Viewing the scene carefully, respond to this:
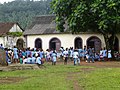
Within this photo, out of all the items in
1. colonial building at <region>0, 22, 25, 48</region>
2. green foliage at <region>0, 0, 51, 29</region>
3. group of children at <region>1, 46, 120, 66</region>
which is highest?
green foliage at <region>0, 0, 51, 29</region>

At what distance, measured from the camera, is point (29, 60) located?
73.6ft

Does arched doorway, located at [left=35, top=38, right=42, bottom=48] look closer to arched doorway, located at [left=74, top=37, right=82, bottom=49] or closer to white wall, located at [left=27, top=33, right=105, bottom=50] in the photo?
white wall, located at [left=27, top=33, right=105, bottom=50]

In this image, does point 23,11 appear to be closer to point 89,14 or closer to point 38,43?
point 38,43

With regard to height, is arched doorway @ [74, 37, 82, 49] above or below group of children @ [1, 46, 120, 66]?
above

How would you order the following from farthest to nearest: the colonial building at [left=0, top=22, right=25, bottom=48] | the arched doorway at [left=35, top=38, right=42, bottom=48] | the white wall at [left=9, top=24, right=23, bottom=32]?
1. the white wall at [left=9, top=24, right=23, bottom=32]
2. the colonial building at [left=0, top=22, right=25, bottom=48]
3. the arched doorway at [left=35, top=38, right=42, bottom=48]

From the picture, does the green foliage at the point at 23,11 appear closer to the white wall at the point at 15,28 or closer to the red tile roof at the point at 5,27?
the white wall at the point at 15,28

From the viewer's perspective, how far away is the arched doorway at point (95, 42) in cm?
3619

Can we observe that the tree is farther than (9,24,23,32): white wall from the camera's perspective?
No

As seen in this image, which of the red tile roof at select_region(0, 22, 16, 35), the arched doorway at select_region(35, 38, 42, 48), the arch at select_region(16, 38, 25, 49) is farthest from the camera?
the arch at select_region(16, 38, 25, 49)

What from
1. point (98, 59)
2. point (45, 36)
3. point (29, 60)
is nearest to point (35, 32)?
point (45, 36)

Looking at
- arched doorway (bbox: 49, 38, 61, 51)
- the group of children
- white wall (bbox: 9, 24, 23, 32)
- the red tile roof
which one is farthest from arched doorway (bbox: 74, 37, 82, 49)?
white wall (bbox: 9, 24, 23, 32)

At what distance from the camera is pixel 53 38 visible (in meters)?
38.1

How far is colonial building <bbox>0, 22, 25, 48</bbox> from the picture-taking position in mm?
43344

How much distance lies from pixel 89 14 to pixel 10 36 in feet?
56.3
